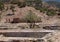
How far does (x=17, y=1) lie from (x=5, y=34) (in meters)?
16.3

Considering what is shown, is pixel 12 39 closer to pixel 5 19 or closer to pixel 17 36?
pixel 17 36

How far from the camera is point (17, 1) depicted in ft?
95.9

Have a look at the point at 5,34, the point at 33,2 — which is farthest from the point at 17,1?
the point at 5,34

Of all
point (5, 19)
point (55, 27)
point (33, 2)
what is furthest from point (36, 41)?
point (33, 2)

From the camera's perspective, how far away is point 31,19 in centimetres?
1759

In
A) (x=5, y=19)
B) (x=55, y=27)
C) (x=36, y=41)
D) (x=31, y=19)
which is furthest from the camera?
(x=5, y=19)

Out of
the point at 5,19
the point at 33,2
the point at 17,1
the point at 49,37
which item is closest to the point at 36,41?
the point at 49,37

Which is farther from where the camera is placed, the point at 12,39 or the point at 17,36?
the point at 17,36

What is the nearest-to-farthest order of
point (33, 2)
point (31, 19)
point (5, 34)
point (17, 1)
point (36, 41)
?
point (36, 41) < point (5, 34) < point (31, 19) < point (17, 1) < point (33, 2)

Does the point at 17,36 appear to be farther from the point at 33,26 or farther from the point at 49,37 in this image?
the point at 33,26

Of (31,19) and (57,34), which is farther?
(31,19)

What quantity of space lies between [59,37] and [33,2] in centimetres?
2120

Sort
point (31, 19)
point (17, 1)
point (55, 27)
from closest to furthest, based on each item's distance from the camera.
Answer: point (55, 27)
point (31, 19)
point (17, 1)

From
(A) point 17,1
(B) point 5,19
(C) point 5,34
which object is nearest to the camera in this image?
(C) point 5,34
